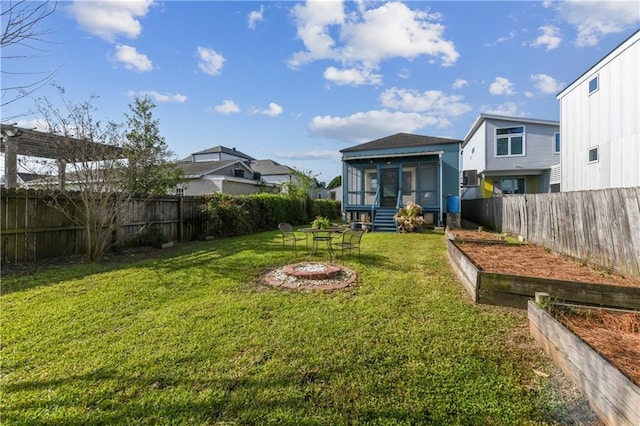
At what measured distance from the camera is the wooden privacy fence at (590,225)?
461 centimetres

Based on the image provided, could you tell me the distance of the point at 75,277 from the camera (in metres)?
5.86

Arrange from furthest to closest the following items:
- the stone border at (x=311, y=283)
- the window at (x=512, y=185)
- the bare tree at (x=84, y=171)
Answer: the window at (x=512, y=185) → the bare tree at (x=84, y=171) → the stone border at (x=311, y=283)

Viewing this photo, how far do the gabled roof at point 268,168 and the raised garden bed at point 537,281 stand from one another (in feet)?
115

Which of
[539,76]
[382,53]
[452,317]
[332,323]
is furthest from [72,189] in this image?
[539,76]

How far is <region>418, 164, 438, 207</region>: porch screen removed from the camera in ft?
53.3

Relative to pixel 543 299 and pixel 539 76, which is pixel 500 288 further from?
pixel 539 76

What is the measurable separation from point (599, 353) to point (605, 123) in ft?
39.5

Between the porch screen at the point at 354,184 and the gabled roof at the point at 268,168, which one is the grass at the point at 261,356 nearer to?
the porch screen at the point at 354,184

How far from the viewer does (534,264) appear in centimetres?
575

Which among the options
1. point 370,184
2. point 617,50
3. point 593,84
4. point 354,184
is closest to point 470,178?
point 370,184

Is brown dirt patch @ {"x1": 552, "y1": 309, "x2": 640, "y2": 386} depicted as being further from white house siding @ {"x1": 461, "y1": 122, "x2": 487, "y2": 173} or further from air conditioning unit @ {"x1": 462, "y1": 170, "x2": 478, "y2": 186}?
air conditioning unit @ {"x1": 462, "y1": 170, "x2": 478, "y2": 186}

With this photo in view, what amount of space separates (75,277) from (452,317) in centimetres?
698

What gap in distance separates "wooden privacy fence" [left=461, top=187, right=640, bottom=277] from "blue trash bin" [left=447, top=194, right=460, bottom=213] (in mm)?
5890

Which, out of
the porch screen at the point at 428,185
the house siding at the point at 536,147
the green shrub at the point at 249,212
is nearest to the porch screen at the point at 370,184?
the porch screen at the point at 428,185
